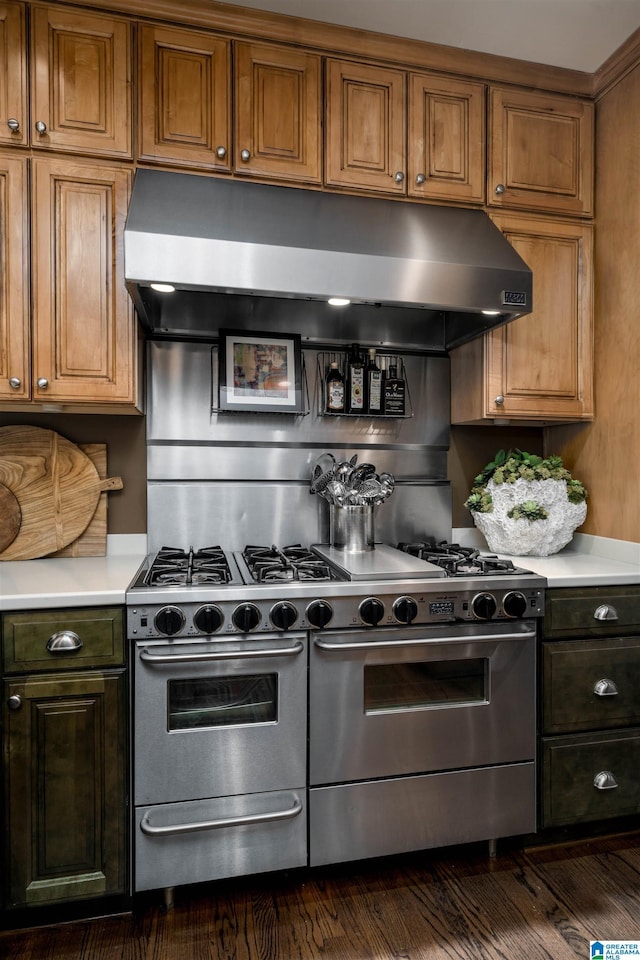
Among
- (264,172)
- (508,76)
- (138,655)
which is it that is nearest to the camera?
(138,655)

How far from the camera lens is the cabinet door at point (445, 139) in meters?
2.09

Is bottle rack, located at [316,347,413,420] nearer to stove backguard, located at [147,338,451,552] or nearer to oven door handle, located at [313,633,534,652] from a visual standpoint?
stove backguard, located at [147,338,451,552]

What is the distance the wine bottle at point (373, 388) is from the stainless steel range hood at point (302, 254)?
0.26m

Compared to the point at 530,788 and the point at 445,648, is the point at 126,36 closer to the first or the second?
the point at 445,648

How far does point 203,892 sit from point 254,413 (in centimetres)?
161

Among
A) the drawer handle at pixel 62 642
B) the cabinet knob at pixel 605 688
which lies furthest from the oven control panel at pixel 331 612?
the cabinet knob at pixel 605 688

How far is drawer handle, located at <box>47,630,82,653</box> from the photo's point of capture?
60.4 inches

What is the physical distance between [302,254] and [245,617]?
109 centimetres

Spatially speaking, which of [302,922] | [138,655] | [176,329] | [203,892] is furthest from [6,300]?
[302,922]

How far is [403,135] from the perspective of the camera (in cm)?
208

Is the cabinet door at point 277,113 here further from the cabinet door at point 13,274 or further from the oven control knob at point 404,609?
the oven control knob at point 404,609

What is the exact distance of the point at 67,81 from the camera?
5.95ft

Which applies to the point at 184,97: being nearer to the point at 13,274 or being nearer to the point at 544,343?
the point at 13,274

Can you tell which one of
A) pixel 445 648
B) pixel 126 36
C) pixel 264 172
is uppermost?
pixel 126 36
